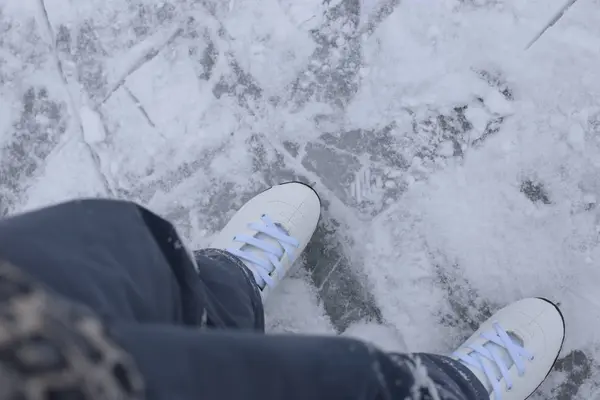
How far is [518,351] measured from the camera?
115 cm

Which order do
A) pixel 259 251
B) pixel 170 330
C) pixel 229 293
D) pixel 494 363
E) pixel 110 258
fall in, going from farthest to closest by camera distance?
pixel 259 251
pixel 494 363
pixel 229 293
pixel 110 258
pixel 170 330

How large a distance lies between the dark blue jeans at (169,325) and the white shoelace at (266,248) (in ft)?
0.94

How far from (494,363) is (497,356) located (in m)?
0.02

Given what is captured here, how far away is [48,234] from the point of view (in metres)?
0.67

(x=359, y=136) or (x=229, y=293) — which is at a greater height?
(x=359, y=136)

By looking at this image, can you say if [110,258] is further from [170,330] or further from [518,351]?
[518,351]

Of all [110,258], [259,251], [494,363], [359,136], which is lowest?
[494,363]

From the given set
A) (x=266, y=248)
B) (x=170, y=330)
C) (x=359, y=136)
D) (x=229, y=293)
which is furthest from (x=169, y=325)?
(x=359, y=136)

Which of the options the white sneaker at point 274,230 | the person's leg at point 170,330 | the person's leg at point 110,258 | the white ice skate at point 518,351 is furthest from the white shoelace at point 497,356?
the person's leg at point 110,258

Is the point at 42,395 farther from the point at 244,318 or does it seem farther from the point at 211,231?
the point at 211,231

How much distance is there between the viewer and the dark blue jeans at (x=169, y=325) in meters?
0.54

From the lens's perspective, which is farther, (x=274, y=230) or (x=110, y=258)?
(x=274, y=230)

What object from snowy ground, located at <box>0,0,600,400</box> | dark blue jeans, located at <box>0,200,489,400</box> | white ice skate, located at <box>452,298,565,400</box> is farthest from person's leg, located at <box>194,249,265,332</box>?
white ice skate, located at <box>452,298,565,400</box>

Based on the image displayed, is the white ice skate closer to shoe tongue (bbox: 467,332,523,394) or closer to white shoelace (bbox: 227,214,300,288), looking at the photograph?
shoe tongue (bbox: 467,332,523,394)
